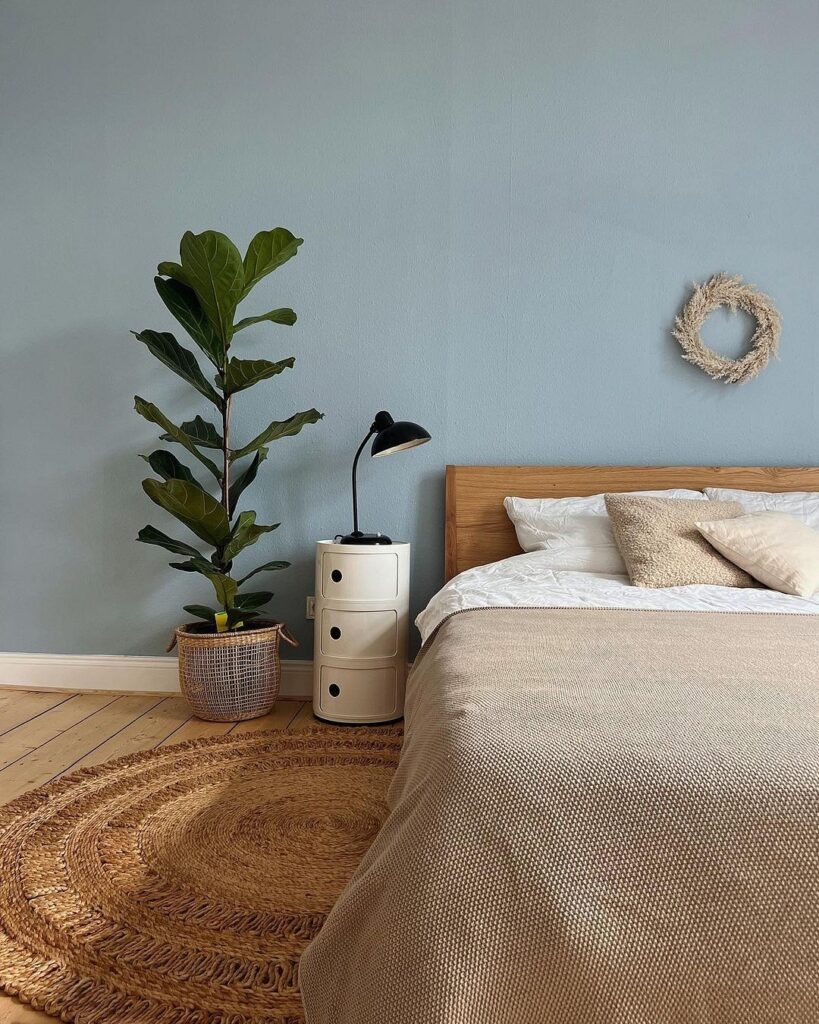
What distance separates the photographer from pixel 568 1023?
81 cm

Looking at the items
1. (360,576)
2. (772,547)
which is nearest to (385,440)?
(360,576)

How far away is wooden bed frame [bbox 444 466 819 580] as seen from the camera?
2.95m

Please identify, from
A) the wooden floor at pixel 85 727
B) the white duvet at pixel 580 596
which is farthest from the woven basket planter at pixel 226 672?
the white duvet at pixel 580 596

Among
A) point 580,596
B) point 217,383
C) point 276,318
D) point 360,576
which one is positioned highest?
point 276,318

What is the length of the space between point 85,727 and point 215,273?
157cm

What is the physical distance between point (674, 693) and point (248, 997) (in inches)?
31.9

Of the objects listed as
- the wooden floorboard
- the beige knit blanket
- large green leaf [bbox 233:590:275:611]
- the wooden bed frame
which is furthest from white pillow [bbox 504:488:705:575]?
the wooden floorboard

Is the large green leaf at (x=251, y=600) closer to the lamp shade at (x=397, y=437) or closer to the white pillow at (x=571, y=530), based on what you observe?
the lamp shade at (x=397, y=437)

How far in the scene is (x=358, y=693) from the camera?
2.78 meters

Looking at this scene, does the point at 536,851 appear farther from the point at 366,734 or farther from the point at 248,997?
the point at 366,734

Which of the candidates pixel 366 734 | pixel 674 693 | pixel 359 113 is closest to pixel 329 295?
pixel 359 113

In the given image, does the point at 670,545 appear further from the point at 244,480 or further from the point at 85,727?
the point at 85,727

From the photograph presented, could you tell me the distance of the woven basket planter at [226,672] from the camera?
2.74 m

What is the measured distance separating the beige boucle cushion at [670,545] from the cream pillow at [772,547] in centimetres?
4
